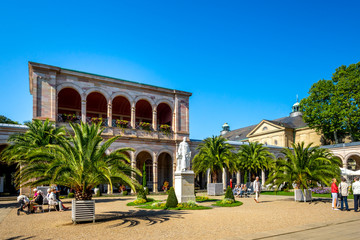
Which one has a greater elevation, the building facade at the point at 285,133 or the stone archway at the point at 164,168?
the building facade at the point at 285,133

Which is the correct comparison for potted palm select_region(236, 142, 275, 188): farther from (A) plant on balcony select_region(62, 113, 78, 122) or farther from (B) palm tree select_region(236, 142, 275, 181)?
(A) plant on balcony select_region(62, 113, 78, 122)

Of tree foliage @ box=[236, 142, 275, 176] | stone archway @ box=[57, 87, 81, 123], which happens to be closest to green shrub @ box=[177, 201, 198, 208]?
tree foliage @ box=[236, 142, 275, 176]

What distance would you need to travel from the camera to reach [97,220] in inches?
475

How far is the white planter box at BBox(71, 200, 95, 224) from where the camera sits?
11.2 m

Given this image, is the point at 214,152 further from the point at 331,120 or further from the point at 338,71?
the point at 338,71

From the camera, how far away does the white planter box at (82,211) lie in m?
11.2

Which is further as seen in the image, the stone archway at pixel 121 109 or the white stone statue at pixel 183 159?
the stone archway at pixel 121 109

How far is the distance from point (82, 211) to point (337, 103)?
131 ft

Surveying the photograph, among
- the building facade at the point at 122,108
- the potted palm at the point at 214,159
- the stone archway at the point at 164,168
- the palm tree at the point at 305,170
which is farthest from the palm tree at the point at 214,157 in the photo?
the stone archway at the point at 164,168

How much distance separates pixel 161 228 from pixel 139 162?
24.8 m

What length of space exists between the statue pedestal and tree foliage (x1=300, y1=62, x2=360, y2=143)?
30875 millimetres

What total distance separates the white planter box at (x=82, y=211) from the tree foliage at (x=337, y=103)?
38096mm

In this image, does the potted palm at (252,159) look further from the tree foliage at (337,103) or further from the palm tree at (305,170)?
the tree foliage at (337,103)

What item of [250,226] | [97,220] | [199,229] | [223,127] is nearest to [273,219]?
[250,226]
